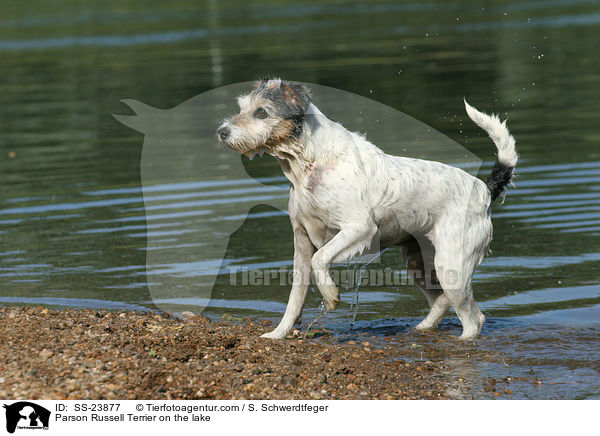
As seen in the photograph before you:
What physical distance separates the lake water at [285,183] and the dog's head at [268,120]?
7.46ft

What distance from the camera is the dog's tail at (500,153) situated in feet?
28.2

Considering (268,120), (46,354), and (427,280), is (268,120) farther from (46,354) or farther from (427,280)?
(46,354)

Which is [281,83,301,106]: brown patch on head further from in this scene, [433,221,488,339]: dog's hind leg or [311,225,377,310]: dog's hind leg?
[433,221,488,339]: dog's hind leg

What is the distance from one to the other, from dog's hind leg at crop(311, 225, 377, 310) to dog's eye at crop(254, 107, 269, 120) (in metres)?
1.18

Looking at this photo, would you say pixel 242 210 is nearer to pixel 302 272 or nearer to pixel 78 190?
pixel 78 190

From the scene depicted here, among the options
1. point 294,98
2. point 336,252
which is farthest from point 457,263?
point 294,98

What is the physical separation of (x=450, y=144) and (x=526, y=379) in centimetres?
1108

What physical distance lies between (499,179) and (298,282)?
2.22 m

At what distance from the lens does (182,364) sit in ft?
23.2

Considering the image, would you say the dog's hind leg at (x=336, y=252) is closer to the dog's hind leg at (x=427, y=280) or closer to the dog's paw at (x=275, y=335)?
the dog's paw at (x=275, y=335)

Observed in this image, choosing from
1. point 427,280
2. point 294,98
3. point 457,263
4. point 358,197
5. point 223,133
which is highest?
point 294,98
